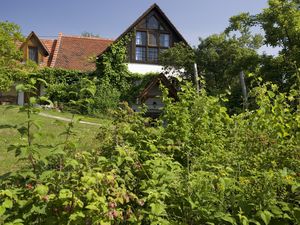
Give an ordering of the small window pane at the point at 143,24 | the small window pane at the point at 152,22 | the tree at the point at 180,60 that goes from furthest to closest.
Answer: the small window pane at the point at 152,22
the small window pane at the point at 143,24
the tree at the point at 180,60

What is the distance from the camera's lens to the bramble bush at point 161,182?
266 cm

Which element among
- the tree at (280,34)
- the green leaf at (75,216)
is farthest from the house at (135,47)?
the green leaf at (75,216)

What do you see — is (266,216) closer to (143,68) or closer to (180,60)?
(180,60)

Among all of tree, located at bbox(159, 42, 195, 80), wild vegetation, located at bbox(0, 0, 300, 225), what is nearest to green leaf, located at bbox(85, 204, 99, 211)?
wild vegetation, located at bbox(0, 0, 300, 225)

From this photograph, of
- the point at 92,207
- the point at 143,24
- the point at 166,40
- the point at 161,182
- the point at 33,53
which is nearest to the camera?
the point at 92,207

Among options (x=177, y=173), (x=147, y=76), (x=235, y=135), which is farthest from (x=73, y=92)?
(x=147, y=76)

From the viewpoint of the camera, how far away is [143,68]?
1180 inches

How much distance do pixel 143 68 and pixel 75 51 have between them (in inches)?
203

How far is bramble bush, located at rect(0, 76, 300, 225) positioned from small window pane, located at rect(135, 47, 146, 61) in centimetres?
2614

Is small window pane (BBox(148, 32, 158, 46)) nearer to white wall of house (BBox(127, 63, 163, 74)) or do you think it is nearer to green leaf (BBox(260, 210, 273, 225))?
white wall of house (BBox(127, 63, 163, 74))

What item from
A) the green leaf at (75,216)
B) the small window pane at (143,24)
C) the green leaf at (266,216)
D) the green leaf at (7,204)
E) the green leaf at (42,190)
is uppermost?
the small window pane at (143,24)

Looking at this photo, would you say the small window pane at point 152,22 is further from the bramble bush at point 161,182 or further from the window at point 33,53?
the bramble bush at point 161,182

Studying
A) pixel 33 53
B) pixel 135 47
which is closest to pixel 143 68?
pixel 135 47

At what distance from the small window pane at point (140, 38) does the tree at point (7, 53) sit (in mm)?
12158
